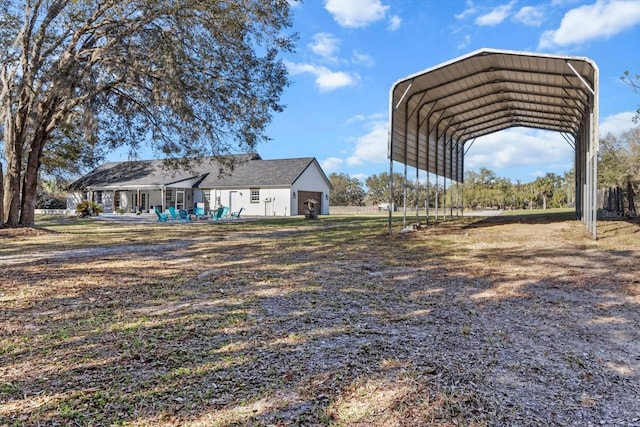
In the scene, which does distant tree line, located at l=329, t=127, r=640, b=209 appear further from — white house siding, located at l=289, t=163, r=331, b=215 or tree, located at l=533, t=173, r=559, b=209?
white house siding, located at l=289, t=163, r=331, b=215

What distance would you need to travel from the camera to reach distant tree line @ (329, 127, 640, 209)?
112 feet

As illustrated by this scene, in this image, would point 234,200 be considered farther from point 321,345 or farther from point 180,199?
point 321,345

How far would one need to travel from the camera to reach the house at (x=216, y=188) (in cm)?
2888

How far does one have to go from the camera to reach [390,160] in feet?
38.1

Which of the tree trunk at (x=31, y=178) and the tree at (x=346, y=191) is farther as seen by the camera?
the tree at (x=346, y=191)

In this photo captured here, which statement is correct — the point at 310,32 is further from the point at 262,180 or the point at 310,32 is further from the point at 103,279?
the point at 262,180

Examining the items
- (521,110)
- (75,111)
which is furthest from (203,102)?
(521,110)

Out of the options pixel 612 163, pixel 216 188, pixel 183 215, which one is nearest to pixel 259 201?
pixel 216 188

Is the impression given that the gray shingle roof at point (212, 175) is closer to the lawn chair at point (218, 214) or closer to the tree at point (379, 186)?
the lawn chair at point (218, 214)

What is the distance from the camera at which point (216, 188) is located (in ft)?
100

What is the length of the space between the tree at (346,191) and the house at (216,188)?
24149 millimetres

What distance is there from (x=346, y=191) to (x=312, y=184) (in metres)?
28.7

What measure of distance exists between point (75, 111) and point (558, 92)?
15678 mm

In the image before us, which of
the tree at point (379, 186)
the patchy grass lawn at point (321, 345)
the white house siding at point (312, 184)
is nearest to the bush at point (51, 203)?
the white house siding at point (312, 184)
